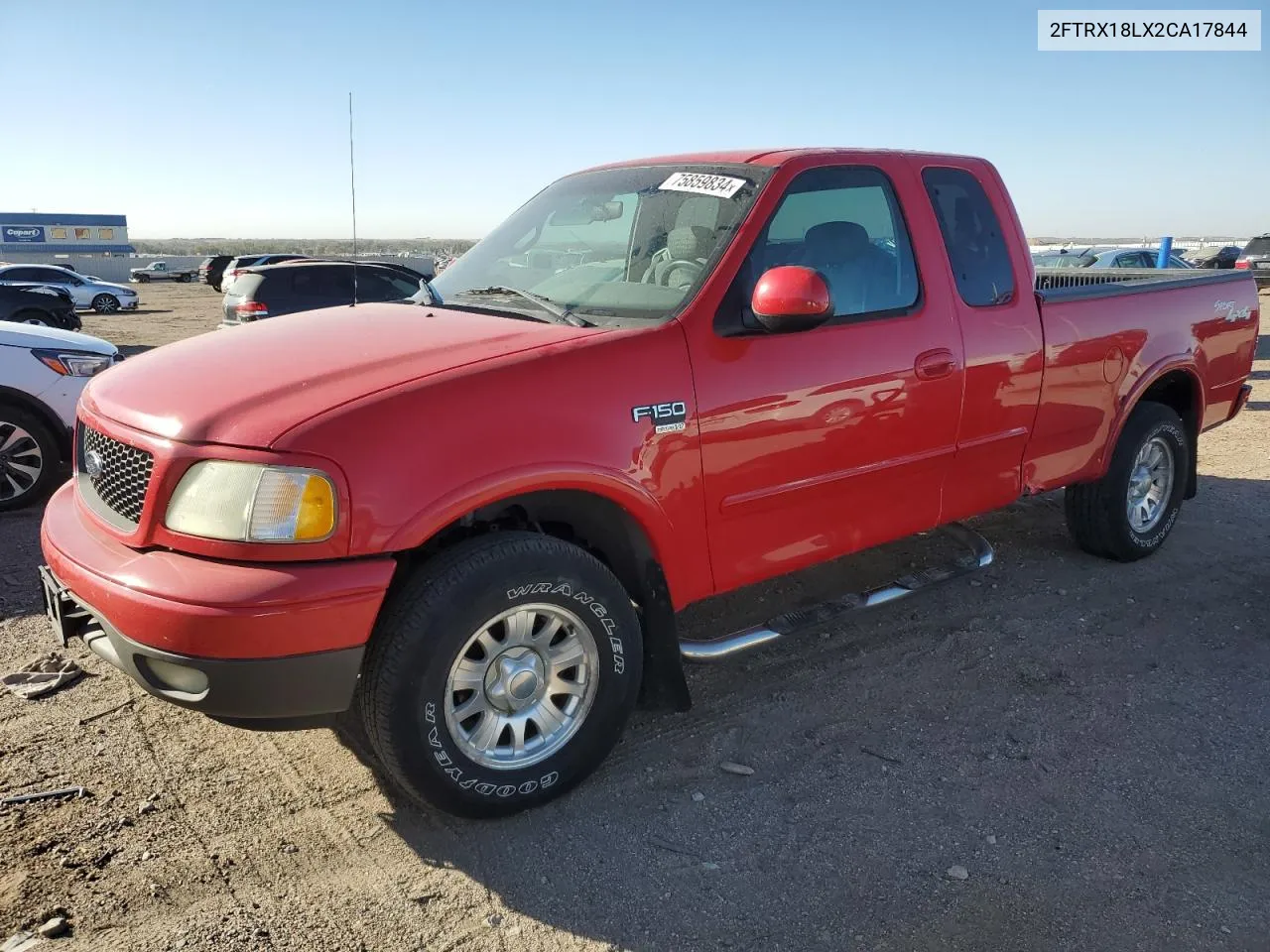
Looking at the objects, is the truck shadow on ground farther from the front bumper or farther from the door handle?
the door handle

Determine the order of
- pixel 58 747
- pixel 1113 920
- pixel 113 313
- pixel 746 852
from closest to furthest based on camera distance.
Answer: pixel 1113 920
pixel 746 852
pixel 58 747
pixel 113 313

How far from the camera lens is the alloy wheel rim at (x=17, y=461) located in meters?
6.40

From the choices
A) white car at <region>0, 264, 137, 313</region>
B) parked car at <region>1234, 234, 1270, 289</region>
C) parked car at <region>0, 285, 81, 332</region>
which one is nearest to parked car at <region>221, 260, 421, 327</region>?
parked car at <region>0, 285, 81, 332</region>

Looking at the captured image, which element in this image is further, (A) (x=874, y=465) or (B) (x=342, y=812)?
(A) (x=874, y=465)

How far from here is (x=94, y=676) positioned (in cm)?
396

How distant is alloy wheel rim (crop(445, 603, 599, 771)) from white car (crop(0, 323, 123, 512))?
4.94 m

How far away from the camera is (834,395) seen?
3574 millimetres

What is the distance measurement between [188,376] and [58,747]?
1444 mm

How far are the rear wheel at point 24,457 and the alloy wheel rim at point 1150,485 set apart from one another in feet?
21.8

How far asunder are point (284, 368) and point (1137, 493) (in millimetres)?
4551

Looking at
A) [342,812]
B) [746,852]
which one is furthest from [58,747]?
[746,852]

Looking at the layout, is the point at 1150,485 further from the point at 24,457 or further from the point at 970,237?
the point at 24,457

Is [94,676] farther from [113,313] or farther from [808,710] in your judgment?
[113,313]

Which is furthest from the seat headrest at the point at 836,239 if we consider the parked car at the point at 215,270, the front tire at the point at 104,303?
the parked car at the point at 215,270
